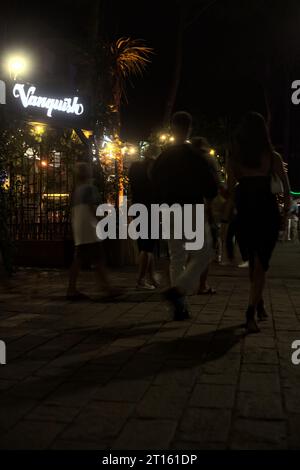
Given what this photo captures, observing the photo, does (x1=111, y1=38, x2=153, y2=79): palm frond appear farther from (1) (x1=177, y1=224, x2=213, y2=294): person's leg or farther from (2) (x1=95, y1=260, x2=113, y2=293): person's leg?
(1) (x1=177, y1=224, x2=213, y2=294): person's leg

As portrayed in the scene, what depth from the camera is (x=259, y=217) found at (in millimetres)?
5375

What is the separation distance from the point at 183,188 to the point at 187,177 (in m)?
0.10

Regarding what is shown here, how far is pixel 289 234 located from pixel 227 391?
1807 centimetres

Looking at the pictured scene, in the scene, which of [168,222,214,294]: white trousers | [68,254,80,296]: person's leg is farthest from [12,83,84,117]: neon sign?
[168,222,214,294]: white trousers

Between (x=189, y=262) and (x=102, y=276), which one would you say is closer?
(x=189, y=262)

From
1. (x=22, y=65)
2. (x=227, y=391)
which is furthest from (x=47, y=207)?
(x=227, y=391)

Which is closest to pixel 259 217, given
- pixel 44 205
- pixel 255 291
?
pixel 255 291

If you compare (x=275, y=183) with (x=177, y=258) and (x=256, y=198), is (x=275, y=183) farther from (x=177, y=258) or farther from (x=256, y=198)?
(x=177, y=258)

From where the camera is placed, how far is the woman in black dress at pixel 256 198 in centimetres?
536

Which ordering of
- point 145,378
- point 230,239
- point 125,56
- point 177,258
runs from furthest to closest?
point 125,56 → point 230,239 → point 177,258 → point 145,378

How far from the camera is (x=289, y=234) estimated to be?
69.4 feet

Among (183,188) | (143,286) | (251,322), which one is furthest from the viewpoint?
(143,286)

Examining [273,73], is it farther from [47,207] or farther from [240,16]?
[47,207]

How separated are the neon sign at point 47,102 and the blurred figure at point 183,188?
635 centimetres
